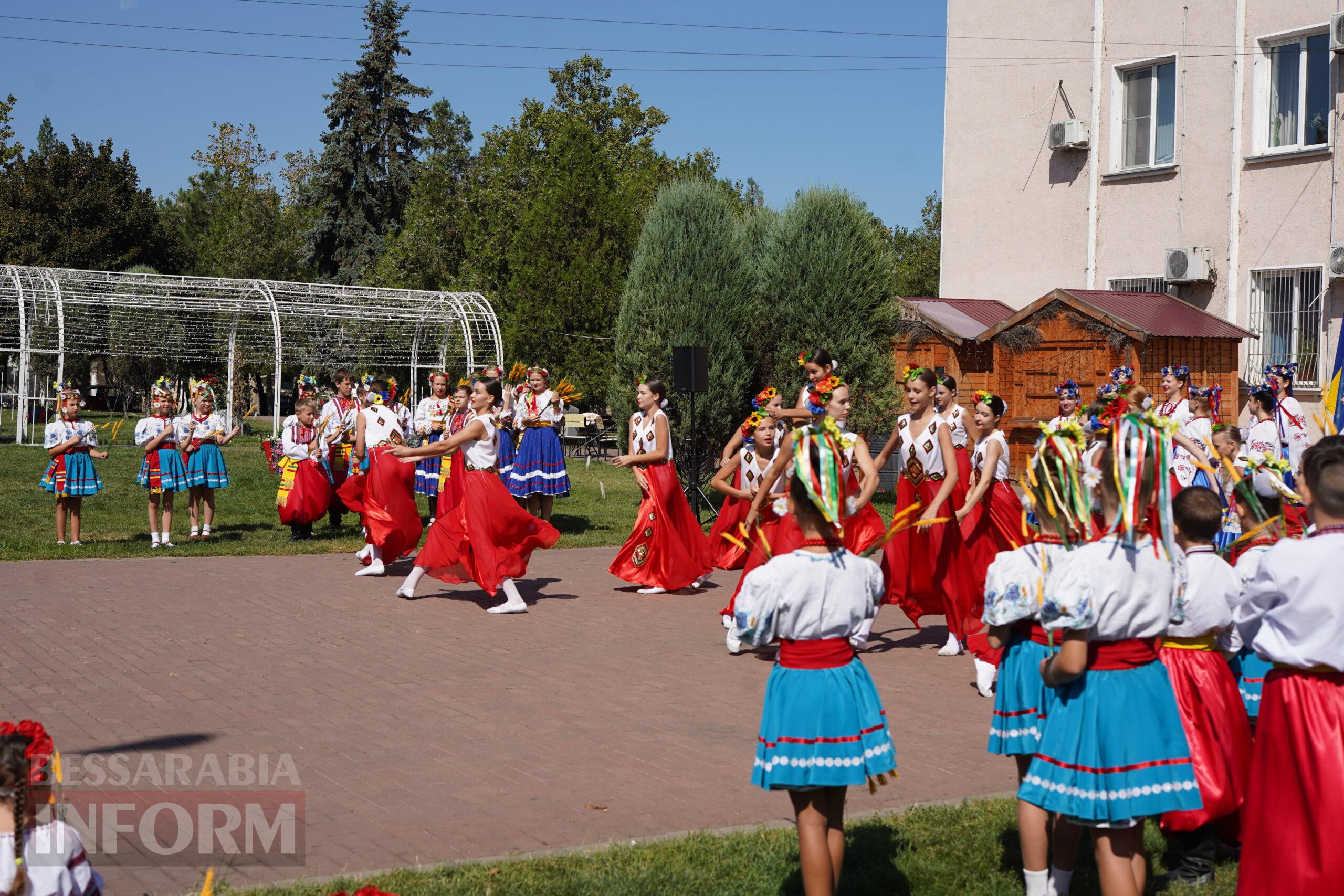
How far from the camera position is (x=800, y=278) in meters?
21.0

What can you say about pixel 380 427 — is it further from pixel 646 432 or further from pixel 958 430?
pixel 958 430

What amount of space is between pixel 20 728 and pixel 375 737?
351 centimetres

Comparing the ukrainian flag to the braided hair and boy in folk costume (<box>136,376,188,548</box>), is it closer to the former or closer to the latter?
the braided hair

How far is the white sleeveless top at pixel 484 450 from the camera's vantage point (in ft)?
35.3

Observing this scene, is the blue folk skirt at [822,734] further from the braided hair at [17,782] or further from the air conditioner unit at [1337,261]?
the air conditioner unit at [1337,261]

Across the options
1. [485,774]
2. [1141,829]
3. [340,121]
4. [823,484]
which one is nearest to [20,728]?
[823,484]

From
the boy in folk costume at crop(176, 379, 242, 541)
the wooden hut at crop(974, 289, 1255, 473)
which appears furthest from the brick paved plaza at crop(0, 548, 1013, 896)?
the wooden hut at crop(974, 289, 1255, 473)

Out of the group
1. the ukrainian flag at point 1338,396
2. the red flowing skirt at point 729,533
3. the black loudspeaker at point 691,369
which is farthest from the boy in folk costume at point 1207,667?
the black loudspeaker at point 691,369

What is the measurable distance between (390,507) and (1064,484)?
899cm

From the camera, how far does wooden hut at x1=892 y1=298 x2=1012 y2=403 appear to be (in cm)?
2064

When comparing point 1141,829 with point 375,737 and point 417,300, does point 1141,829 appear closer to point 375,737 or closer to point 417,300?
point 375,737

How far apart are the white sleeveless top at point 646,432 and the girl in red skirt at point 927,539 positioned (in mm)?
3047

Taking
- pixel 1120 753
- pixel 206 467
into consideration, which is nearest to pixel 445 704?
pixel 1120 753

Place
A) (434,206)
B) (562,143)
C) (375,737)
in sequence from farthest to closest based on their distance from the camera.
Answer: (434,206)
(562,143)
(375,737)
